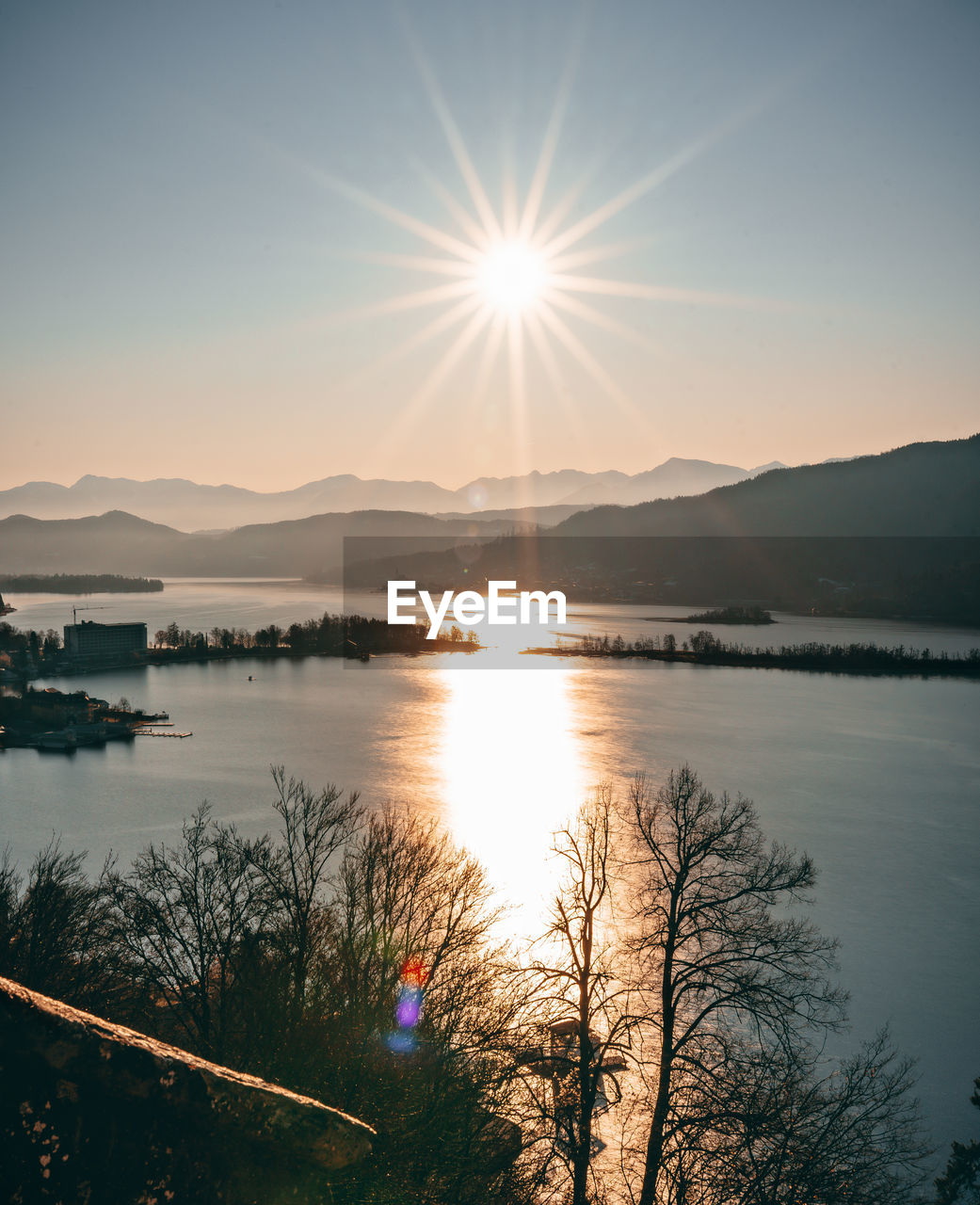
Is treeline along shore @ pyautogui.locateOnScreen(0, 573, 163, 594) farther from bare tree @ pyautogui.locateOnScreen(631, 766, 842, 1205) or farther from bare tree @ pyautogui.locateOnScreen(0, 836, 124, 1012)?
bare tree @ pyautogui.locateOnScreen(631, 766, 842, 1205)

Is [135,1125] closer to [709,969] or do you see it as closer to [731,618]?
[709,969]

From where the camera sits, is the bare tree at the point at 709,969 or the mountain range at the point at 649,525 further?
the mountain range at the point at 649,525

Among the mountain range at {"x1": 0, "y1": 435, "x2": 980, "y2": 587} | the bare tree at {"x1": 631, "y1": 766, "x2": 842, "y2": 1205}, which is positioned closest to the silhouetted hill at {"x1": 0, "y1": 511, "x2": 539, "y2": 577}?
the mountain range at {"x1": 0, "y1": 435, "x2": 980, "y2": 587}

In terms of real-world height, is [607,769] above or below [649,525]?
below

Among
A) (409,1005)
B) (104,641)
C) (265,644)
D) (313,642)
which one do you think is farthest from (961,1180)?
(313,642)

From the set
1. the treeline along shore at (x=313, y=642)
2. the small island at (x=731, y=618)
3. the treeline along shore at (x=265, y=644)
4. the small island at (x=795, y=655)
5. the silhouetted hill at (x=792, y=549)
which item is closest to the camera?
the small island at (x=795, y=655)

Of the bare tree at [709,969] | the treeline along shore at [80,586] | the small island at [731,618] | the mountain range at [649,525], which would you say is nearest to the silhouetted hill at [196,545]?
the mountain range at [649,525]

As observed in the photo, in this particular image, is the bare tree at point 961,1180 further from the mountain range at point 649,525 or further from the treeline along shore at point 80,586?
the treeline along shore at point 80,586
